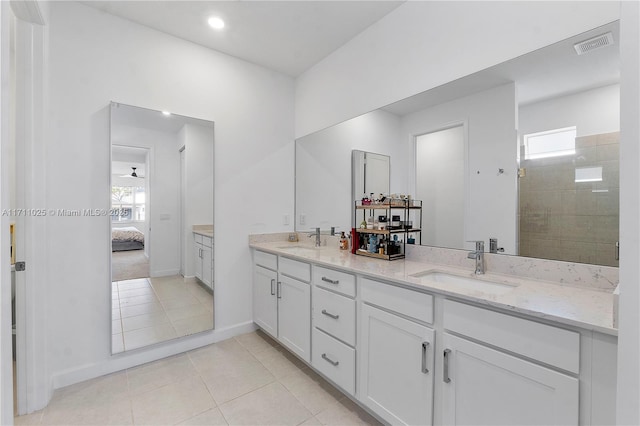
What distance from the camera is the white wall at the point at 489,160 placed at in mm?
1650

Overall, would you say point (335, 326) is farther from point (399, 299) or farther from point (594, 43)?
point (594, 43)

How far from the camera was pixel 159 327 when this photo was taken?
2.44 metres

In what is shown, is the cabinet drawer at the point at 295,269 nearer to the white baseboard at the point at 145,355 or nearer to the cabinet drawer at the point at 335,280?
the cabinet drawer at the point at 335,280

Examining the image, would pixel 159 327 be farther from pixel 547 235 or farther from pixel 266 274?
pixel 547 235

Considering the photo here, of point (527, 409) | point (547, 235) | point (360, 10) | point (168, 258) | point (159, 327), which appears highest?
point (360, 10)

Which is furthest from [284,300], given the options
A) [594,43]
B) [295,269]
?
[594,43]

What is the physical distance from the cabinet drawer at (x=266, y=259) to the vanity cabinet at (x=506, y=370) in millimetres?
1554

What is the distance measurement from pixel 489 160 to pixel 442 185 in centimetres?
32

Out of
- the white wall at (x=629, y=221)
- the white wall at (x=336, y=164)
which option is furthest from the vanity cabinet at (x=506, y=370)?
the white wall at (x=336, y=164)

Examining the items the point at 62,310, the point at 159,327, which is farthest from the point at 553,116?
the point at 62,310

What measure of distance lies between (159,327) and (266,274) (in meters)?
0.97

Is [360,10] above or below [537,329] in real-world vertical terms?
above

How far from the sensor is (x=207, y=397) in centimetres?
193

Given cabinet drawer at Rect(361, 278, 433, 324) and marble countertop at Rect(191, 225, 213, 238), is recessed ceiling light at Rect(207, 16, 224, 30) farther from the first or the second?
cabinet drawer at Rect(361, 278, 433, 324)
